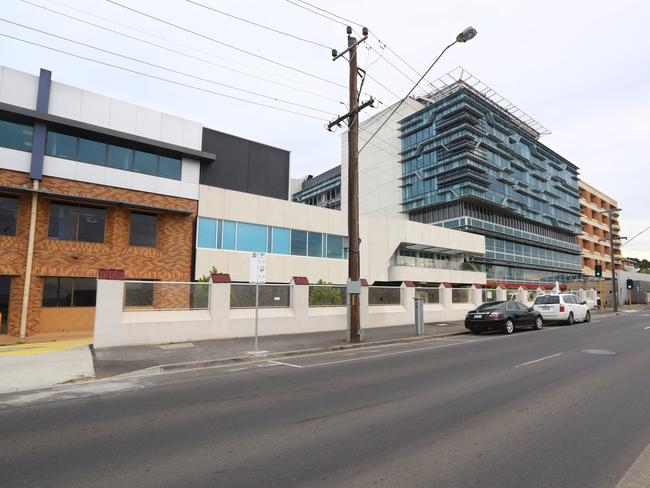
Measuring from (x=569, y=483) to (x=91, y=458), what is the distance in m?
4.67

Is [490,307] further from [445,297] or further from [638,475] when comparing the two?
[638,475]

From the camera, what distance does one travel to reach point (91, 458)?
4.37 meters

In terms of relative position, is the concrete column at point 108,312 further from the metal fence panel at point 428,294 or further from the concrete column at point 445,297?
the concrete column at point 445,297

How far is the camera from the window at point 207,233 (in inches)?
938

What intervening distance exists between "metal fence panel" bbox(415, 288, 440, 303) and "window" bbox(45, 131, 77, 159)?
1892 cm

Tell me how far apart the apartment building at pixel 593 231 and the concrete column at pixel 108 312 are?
85.8 metres

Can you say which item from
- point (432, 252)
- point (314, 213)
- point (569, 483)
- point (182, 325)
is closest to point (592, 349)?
point (569, 483)

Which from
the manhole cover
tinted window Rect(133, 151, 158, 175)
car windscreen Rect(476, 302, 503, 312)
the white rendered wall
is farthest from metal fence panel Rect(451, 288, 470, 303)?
the white rendered wall

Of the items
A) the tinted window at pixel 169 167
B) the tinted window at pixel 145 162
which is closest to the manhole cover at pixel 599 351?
the tinted window at pixel 169 167

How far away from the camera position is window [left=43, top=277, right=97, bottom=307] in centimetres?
1919

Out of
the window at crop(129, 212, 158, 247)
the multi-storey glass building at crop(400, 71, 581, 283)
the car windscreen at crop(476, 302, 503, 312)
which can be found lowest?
the car windscreen at crop(476, 302, 503, 312)

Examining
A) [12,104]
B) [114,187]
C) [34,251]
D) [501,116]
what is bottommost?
[34,251]

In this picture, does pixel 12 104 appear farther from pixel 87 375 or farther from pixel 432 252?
pixel 432 252

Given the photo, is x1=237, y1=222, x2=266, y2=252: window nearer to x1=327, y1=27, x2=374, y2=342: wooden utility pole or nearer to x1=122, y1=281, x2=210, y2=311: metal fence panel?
x1=122, y1=281, x2=210, y2=311: metal fence panel
